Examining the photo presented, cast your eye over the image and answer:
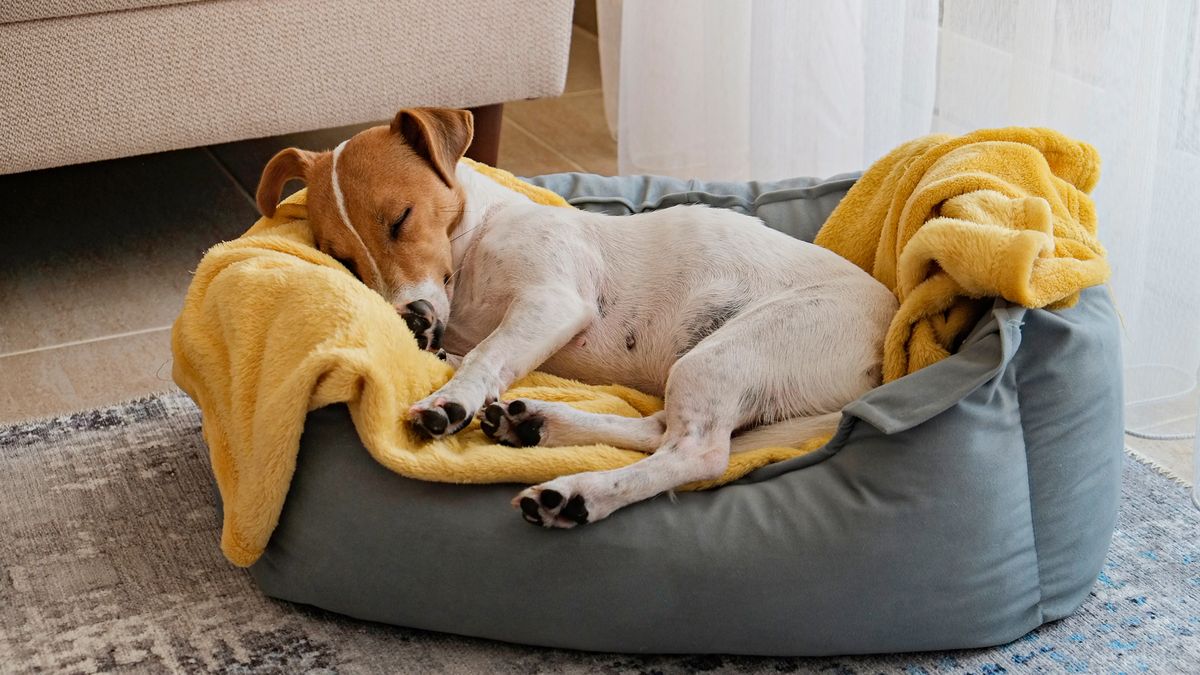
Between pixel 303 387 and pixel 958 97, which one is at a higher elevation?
pixel 958 97

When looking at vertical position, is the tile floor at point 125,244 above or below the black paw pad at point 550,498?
below

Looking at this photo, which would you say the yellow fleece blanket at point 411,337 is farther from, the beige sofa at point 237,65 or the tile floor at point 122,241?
the beige sofa at point 237,65

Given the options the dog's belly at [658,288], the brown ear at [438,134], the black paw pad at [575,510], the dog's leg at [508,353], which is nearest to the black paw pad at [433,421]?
the dog's leg at [508,353]

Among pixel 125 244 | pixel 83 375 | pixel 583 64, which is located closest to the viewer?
pixel 83 375

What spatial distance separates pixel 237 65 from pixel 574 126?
158cm

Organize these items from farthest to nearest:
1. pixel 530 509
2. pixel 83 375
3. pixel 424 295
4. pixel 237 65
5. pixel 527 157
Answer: pixel 527 157
pixel 237 65
pixel 83 375
pixel 424 295
pixel 530 509

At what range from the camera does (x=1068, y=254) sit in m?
2.12

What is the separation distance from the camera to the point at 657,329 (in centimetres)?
235

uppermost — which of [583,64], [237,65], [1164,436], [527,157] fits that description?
[237,65]

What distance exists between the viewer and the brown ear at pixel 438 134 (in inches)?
93.4

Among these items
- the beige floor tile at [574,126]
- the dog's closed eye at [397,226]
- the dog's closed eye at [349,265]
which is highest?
the dog's closed eye at [397,226]

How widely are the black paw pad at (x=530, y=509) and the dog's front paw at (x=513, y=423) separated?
221 mm

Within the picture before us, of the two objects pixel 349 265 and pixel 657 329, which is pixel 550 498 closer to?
pixel 657 329

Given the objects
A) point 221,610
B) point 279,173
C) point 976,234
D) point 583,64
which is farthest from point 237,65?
point 583,64
